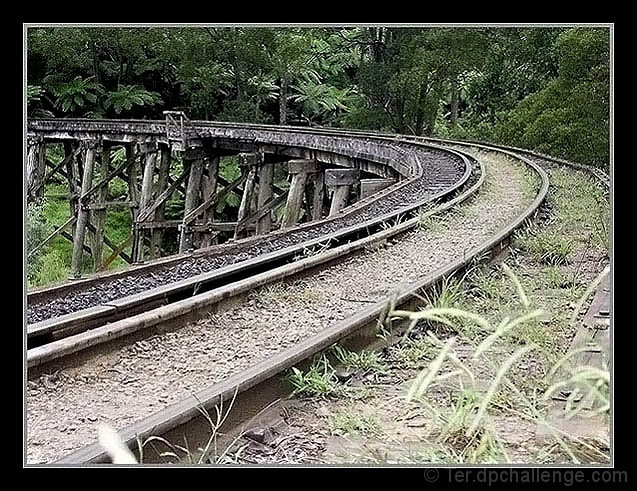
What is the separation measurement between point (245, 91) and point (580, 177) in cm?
1038

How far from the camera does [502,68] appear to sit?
1345 cm

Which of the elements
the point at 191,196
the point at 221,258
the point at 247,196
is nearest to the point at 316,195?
the point at 247,196

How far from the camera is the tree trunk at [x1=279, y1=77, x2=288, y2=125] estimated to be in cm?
1723

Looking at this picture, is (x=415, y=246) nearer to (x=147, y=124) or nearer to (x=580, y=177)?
(x=580, y=177)

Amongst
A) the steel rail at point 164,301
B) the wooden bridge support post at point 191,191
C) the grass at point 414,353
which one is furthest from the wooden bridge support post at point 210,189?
the grass at point 414,353

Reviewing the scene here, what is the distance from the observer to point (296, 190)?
35.0ft

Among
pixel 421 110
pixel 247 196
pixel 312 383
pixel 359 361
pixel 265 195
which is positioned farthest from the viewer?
pixel 421 110

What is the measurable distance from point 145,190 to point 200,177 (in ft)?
3.12

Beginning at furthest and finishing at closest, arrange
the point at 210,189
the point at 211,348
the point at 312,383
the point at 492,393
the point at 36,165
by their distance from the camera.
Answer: the point at 36,165, the point at 210,189, the point at 211,348, the point at 312,383, the point at 492,393

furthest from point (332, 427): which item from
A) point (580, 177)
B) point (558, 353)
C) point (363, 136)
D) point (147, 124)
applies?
point (147, 124)

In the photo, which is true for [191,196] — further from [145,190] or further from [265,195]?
[265,195]

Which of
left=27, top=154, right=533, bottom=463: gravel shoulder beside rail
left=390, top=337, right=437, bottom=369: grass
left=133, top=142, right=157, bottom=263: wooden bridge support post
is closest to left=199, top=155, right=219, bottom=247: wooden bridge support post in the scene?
left=133, top=142, right=157, bottom=263: wooden bridge support post

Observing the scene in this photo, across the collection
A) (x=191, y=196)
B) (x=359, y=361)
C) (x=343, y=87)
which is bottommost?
(x=191, y=196)

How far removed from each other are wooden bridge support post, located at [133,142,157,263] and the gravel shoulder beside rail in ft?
26.4
